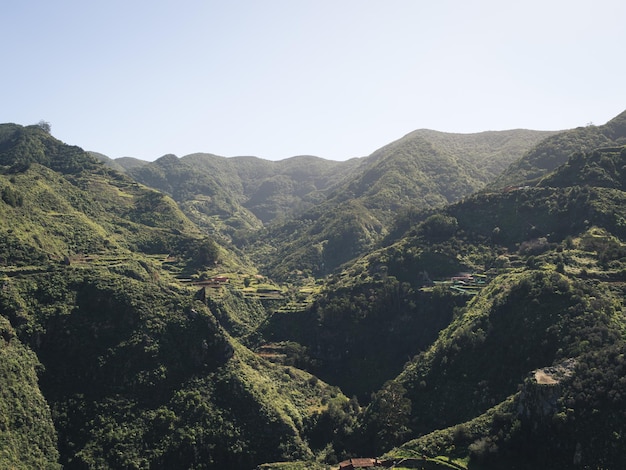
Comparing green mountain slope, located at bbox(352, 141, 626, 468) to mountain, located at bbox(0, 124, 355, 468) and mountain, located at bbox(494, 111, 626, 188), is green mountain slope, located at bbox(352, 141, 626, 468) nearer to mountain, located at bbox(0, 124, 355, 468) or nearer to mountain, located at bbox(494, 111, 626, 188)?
mountain, located at bbox(0, 124, 355, 468)

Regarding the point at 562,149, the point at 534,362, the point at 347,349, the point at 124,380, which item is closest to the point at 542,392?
the point at 534,362

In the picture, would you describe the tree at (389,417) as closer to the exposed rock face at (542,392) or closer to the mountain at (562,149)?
the exposed rock face at (542,392)

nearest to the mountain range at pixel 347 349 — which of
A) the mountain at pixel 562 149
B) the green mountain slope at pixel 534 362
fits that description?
the green mountain slope at pixel 534 362

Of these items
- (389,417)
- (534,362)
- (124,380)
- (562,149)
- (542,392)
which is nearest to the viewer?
(542,392)

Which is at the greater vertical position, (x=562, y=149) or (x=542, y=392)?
(x=562, y=149)

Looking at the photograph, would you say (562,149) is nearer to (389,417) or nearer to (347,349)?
(347,349)
